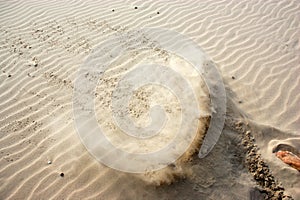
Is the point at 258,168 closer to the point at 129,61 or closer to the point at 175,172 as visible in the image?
the point at 175,172

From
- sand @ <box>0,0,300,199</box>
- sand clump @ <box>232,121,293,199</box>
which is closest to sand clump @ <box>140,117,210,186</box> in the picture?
sand @ <box>0,0,300,199</box>

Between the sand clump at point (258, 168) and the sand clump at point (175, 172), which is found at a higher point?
the sand clump at point (175, 172)

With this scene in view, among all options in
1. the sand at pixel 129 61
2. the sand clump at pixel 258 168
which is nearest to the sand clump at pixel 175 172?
the sand at pixel 129 61

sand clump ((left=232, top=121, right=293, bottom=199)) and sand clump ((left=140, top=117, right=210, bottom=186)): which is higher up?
sand clump ((left=140, top=117, right=210, bottom=186))

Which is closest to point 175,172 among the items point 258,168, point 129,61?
point 258,168

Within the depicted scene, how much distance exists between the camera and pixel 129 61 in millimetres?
5004

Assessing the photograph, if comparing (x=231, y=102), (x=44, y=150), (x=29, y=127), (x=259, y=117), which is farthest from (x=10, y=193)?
(x=259, y=117)

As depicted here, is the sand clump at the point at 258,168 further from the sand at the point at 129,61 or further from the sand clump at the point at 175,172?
the sand clump at the point at 175,172

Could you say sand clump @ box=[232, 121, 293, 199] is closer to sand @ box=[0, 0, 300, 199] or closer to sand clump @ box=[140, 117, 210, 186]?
sand @ box=[0, 0, 300, 199]

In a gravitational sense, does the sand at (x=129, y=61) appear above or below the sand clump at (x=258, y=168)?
above

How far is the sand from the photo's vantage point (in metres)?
3.30

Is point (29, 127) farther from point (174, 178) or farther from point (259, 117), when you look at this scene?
point (259, 117)

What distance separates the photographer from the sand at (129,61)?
10.8ft

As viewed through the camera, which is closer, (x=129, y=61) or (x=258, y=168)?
(x=258, y=168)
